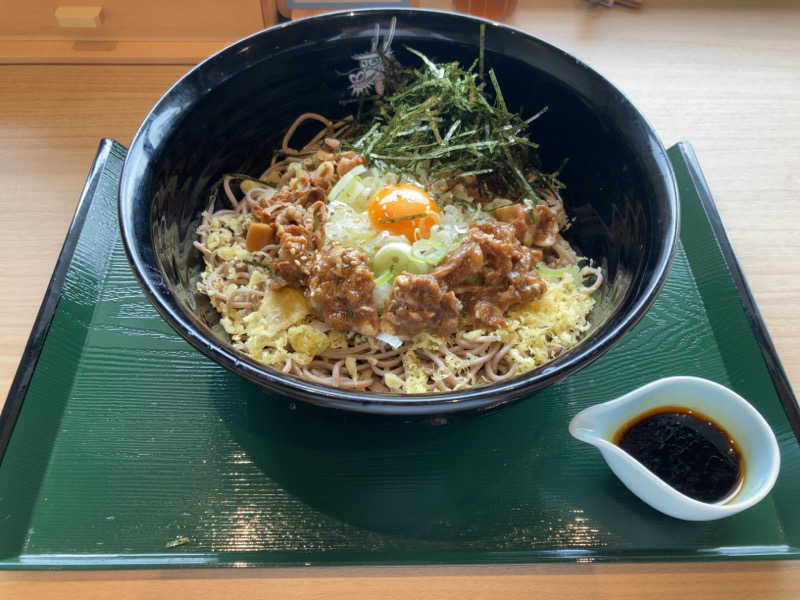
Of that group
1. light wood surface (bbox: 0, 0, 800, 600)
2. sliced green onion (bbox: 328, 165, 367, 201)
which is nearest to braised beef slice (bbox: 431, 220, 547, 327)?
sliced green onion (bbox: 328, 165, 367, 201)

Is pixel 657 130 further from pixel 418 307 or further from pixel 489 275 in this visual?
pixel 418 307

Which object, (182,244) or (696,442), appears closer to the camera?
(696,442)

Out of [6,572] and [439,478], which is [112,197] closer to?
[6,572]

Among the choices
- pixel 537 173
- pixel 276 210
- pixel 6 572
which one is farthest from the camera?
pixel 537 173

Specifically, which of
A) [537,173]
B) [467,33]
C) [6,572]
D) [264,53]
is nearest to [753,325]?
[537,173]

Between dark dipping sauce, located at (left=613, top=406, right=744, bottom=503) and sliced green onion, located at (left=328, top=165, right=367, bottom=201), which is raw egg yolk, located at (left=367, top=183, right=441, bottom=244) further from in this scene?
dark dipping sauce, located at (left=613, top=406, right=744, bottom=503)

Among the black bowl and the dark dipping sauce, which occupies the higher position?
the black bowl
